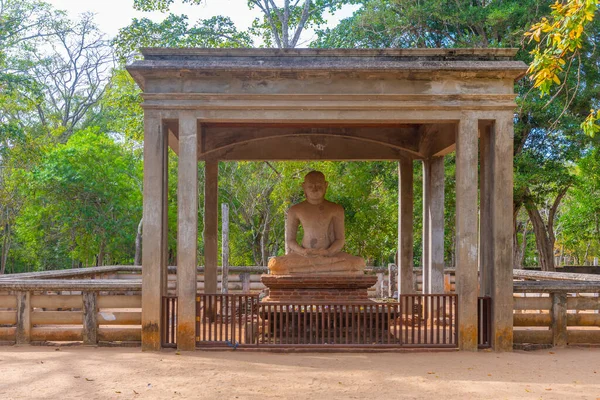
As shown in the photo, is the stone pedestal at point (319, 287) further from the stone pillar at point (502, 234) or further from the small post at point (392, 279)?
the small post at point (392, 279)

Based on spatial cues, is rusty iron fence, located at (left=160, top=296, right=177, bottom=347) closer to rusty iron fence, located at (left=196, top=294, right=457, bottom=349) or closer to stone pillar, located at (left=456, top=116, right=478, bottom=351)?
rusty iron fence, located at (left=196, top=294, right=457, bottom=349)

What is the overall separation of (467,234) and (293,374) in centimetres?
301

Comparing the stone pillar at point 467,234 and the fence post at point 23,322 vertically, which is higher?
the stone pillar at point 467,234

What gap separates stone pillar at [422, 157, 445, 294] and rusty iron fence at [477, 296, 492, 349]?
2923mm

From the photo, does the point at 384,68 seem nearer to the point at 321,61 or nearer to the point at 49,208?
the point at 321,61

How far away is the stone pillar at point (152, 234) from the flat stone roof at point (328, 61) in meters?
0.74

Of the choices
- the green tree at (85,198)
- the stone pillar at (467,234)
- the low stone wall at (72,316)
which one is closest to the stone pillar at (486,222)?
the stone pillar at (467,234)

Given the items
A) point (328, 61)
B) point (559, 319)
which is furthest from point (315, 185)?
point (559, 319)

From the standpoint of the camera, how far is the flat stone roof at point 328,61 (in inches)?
316

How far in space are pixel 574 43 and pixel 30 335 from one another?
774 cm

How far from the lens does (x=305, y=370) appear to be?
276 inches

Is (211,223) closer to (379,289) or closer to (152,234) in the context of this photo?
(152,234)

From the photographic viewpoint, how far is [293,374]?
6797mm

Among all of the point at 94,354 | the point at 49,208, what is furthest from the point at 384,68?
the point at 49,208
